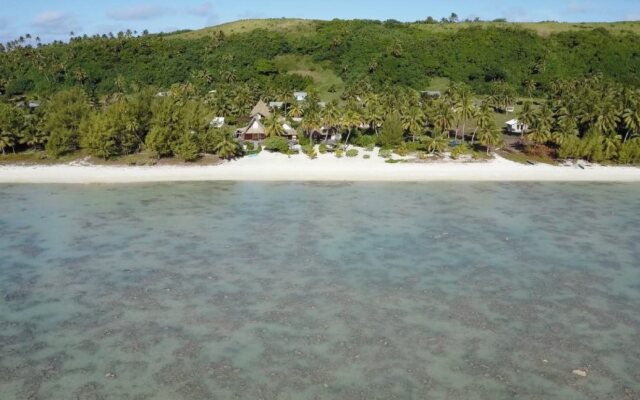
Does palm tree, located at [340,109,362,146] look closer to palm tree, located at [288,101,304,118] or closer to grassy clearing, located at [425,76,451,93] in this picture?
palm tree, located at [288,101,304,118]

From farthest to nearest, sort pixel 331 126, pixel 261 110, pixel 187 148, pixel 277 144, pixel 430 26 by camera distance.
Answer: pixel 430 26 < pixel 261 110 < pixel 331 126 < pixel 277 144 < pixel 187 148

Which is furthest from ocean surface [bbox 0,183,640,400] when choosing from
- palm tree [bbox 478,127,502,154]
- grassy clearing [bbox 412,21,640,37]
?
grassy clearing [bbox 412,21,640,37]

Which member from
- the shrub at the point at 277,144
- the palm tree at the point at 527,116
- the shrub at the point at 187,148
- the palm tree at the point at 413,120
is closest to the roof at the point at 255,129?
the shrub at the point at 277,144

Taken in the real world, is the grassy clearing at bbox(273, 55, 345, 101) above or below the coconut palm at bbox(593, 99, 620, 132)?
above

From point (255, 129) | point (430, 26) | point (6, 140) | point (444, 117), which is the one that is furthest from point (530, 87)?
point (6, 140)

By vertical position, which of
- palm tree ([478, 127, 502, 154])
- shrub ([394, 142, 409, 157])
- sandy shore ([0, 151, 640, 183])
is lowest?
sandy shore ([0, 151, 640, 183])

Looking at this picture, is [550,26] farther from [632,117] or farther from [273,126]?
[273,126]
